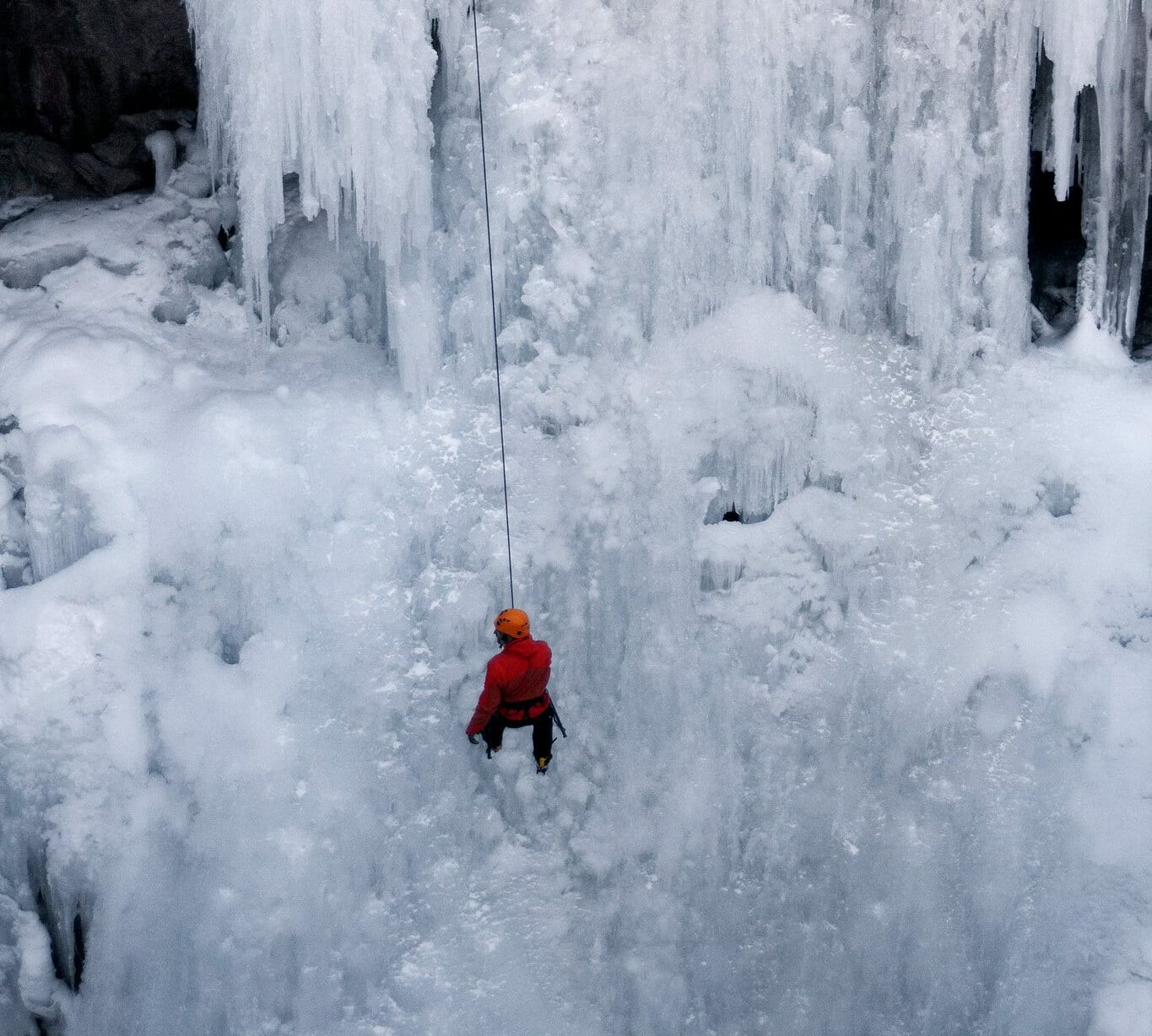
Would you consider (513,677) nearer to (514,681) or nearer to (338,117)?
(514,681)

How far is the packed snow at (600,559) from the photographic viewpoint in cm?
595

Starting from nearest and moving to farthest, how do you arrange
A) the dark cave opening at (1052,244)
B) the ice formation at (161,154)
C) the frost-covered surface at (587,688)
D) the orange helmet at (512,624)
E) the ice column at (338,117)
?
the orange helmet at (512,624), the frost-covered surface at (587,688), the ice column at (338,117), the dark cave opening at (1052,244), the ice formation at (161,154)

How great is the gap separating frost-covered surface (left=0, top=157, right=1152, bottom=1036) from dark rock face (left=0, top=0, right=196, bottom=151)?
50.1 inches

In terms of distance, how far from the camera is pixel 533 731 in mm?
5891

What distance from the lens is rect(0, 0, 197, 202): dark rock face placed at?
7.23 meters

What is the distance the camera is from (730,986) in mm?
6172

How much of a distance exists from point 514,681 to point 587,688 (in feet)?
3.32

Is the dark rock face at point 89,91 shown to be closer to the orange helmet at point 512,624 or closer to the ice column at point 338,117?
the ice column at point 338,117

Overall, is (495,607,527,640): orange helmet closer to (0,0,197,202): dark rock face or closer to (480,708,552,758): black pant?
(480,708,552,758): black pant

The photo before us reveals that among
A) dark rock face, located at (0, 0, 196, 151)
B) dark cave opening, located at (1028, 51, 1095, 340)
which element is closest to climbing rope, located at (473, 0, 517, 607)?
dark rock face, located at (0, 0, 196, 151)

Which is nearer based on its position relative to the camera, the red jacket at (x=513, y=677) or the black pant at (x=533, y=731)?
the red jacket at (x=513, y=677)

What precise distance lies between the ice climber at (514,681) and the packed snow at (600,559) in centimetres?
76

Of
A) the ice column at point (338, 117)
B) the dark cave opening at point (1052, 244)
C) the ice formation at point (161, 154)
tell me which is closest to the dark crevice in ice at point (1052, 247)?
the dark cave opening at point (1052, 244)

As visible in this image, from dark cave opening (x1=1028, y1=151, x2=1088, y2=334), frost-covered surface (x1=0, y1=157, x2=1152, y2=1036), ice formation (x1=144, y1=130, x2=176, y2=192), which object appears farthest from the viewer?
ice formation (x1=144, y1=130, x2=176, y2=192)
